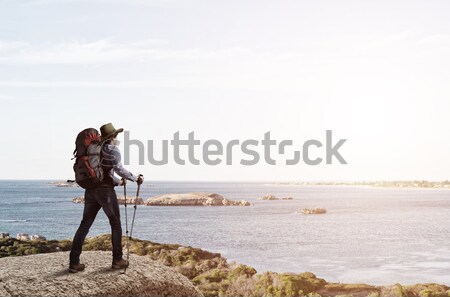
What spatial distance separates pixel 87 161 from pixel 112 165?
1.35ft

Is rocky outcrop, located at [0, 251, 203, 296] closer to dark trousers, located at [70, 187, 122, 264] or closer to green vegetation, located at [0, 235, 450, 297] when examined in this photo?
dark trousers, located at [70, 187, 122, 264]

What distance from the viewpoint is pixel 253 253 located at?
60.8 metres

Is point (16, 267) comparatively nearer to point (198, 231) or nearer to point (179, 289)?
point (179, 289)

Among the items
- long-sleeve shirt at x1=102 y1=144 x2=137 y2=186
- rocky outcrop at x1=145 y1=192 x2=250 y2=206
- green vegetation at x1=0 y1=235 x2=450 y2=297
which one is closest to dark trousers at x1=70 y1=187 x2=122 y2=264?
long-sleeve shirt at x1=102 y1=144 x2=137 y2=186

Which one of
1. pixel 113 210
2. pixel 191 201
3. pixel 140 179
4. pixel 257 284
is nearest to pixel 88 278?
pixel 113 210

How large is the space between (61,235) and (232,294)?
61265mm

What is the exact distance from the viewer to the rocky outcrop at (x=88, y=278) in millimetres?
10656

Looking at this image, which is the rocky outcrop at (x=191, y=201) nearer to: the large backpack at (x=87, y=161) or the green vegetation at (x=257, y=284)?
the green vegetation at (x=257, y=284)

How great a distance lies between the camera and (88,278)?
36.5 ft

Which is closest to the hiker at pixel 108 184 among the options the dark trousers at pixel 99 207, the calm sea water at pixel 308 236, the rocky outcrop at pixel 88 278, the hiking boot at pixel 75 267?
the dark trousers at pixel 99 207

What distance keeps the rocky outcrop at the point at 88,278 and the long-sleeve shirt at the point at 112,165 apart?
191 cm

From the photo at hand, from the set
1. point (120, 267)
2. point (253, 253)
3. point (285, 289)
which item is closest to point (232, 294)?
point (285, 289)

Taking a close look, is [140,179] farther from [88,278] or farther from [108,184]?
[88,278]

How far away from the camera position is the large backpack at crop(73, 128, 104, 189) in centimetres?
1030
